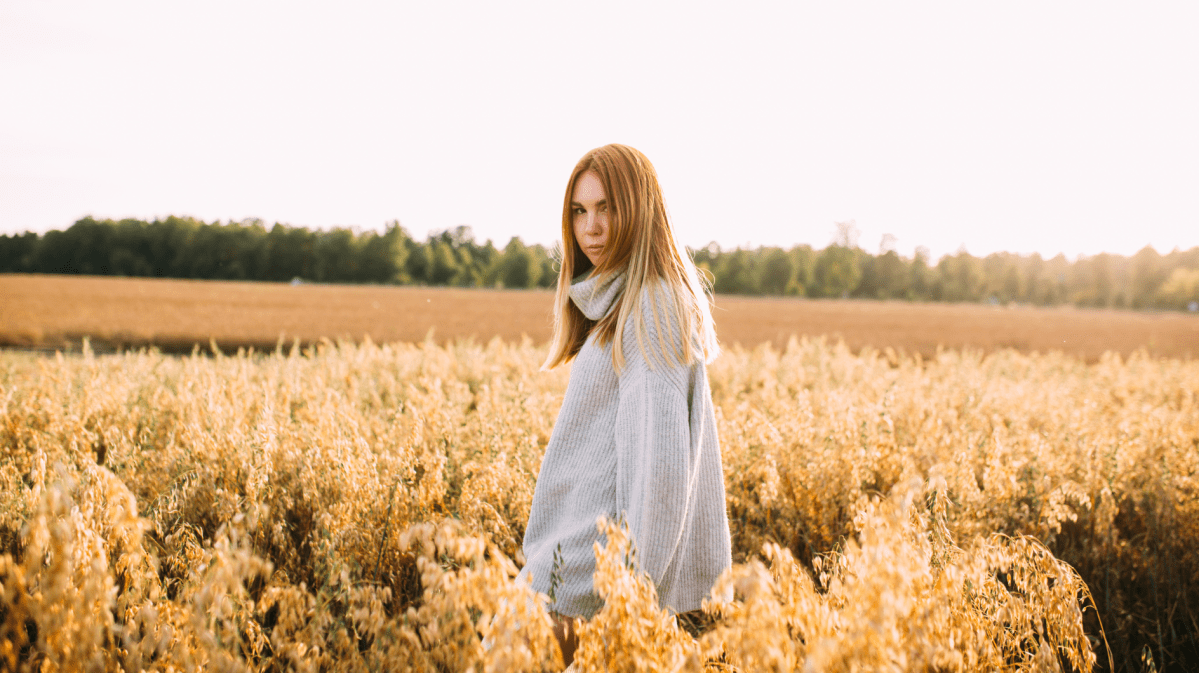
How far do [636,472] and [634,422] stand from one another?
0.14 m

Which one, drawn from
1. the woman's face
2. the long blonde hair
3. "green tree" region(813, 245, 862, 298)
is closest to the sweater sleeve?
the long blonde hair

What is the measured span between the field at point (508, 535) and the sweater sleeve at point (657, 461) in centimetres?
23

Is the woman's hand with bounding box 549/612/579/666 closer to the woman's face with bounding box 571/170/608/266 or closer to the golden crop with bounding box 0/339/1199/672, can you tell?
the golden crop with bounding box 0/339/1199/672

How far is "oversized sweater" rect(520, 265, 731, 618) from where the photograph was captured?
1.61 m

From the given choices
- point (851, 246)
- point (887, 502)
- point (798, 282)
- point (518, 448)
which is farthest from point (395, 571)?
point (851, 246)

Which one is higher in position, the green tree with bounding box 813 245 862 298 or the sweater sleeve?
the green tree with bounding box 813 245 862 298

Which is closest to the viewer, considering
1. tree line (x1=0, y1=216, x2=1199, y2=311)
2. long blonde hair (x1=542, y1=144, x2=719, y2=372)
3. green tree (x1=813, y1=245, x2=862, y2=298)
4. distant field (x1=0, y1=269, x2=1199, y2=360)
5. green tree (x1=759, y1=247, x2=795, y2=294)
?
long blonde hair (x1=542, y1=144, x2=719, y2=372)

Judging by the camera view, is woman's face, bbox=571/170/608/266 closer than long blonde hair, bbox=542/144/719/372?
No

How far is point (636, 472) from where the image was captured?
5.41 ft

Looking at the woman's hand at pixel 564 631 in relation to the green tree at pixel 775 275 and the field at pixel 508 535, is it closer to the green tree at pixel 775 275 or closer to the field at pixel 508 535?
the field at pixel 508 535

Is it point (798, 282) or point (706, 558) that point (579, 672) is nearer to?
point (706, 558)

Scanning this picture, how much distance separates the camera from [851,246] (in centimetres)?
10569

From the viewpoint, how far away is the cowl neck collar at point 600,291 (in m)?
1.94

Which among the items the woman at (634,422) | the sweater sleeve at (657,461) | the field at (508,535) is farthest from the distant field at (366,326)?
the sweater sleeve at (657,461)
